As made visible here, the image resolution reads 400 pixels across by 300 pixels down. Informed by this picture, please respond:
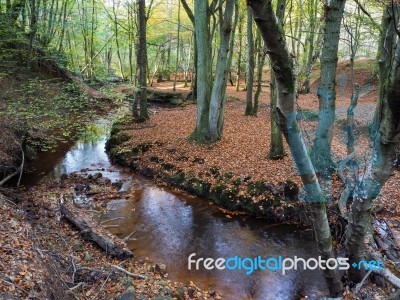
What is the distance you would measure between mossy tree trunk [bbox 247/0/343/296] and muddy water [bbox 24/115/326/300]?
2173 millimetres

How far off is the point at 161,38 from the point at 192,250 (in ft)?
92.2

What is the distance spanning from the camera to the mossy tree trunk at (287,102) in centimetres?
194

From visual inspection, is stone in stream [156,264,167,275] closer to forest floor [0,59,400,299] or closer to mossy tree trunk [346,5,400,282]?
forest floor [0,59,400,299]

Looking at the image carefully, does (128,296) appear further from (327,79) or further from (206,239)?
(327,79)

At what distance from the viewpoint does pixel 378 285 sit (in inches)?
169

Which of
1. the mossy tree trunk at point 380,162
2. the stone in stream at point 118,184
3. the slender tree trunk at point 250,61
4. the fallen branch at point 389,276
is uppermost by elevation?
the slender tree trunk at point 250,61

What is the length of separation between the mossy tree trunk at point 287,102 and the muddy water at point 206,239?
7.13 ft

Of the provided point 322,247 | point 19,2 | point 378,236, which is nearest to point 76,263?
point 322,247

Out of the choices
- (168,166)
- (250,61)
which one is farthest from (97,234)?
(250,61)

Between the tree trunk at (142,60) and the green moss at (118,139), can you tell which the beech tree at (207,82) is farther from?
the tree trunk at (142,60)

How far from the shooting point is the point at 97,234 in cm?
659

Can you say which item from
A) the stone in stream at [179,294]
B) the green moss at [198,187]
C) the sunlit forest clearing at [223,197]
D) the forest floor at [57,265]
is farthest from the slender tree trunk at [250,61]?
the stone in stream at [179,294]

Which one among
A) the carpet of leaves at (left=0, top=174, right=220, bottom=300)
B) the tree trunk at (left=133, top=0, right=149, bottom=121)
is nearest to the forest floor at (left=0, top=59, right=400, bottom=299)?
the carpet of leaves at (left=0, top=174, right=220, bottom=300)

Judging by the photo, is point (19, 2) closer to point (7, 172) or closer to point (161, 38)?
point (7, 172)
